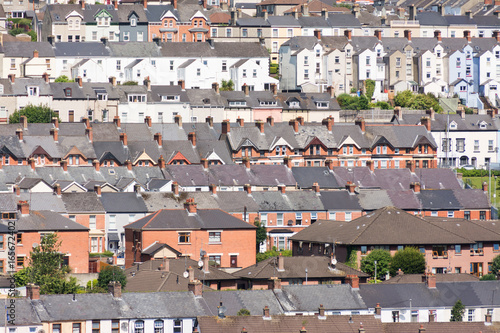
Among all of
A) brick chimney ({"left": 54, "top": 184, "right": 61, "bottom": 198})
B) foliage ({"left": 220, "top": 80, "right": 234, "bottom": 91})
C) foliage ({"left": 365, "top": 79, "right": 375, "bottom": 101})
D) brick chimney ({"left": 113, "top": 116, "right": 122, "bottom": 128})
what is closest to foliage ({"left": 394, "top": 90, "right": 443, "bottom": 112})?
foliage ({"left": 365, "top": 79, "right": 375, "bottom": 101})

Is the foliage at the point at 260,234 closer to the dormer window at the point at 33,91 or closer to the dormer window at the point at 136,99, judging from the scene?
the dormer window at the point at 136,99

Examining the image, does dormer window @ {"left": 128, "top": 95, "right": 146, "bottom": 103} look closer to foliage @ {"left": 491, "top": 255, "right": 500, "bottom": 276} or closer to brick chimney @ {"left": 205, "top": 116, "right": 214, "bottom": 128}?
brick chimney @ {"left": 205, "top": 116, "right": 214, "bottom": 128}

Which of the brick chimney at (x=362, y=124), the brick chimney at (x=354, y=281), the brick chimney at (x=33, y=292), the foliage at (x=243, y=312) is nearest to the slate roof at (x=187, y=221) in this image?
the brick chimney at (x=354, y=281)

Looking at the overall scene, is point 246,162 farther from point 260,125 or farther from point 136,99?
point 136,99

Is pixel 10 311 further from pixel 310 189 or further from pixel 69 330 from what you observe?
pixel 310 189

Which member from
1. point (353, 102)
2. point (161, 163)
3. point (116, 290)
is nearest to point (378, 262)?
point (116, 290)
